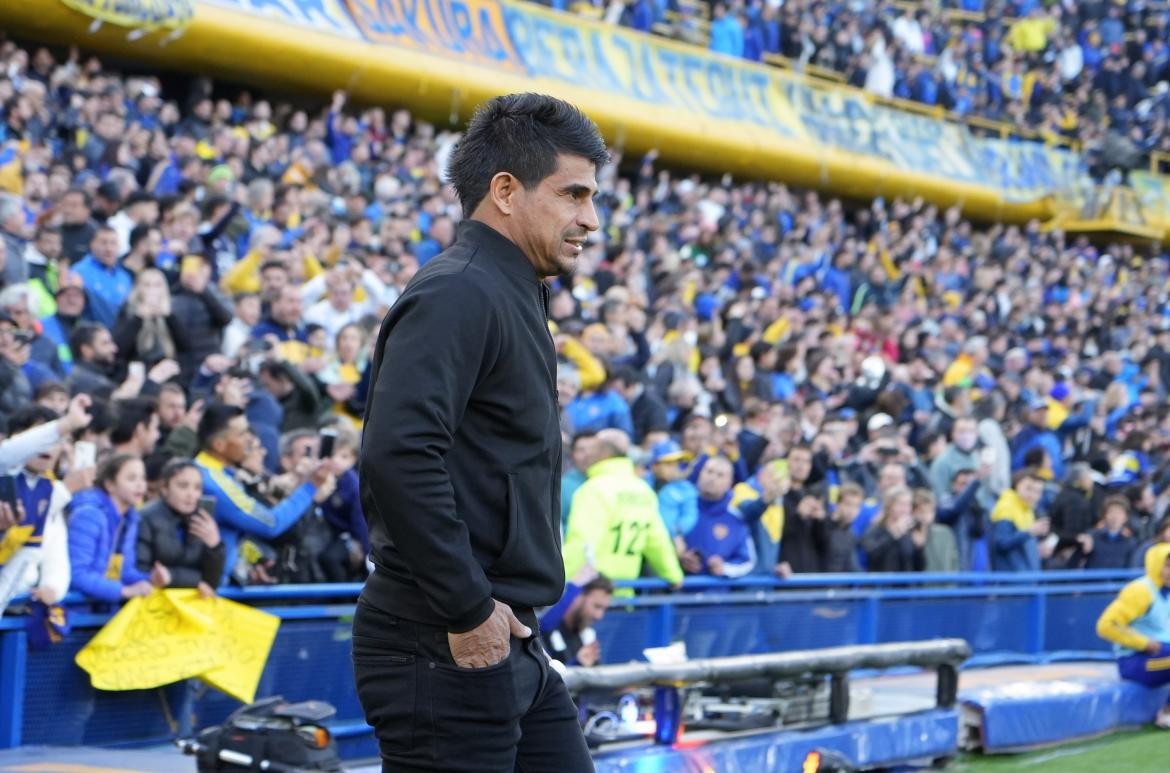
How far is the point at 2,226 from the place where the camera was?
8.72 meters

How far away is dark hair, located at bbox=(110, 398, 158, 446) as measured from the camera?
22.3 feet

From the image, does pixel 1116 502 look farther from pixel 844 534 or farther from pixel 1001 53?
pixel 1001 53

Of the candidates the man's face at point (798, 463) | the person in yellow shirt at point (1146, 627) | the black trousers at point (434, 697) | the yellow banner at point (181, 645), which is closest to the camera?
the black trousers at point (434, 697)

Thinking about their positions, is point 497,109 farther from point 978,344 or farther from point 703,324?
point 978,344

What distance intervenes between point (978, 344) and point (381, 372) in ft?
49.3

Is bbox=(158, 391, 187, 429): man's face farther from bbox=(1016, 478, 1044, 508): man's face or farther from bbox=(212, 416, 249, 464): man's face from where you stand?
bbox=(1016, 478, 1044, 508): man's face

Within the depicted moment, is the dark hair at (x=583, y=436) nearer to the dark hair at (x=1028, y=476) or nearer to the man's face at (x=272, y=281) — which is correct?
the man's face at (x=272, y=281)

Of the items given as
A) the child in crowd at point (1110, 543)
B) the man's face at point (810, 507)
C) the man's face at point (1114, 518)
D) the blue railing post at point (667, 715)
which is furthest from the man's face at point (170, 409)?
the man's face at point (1114, 518)

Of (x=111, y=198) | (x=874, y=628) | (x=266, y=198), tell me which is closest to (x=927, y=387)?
(x=874, y=628)

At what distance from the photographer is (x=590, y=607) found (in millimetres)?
7531

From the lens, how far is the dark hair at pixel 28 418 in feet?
20.7

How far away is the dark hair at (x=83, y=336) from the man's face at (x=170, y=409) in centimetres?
77

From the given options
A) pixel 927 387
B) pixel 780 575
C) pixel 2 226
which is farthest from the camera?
pixel 927 387

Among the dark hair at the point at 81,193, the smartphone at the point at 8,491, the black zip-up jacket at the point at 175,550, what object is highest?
the dark hair at the point at 81,193
